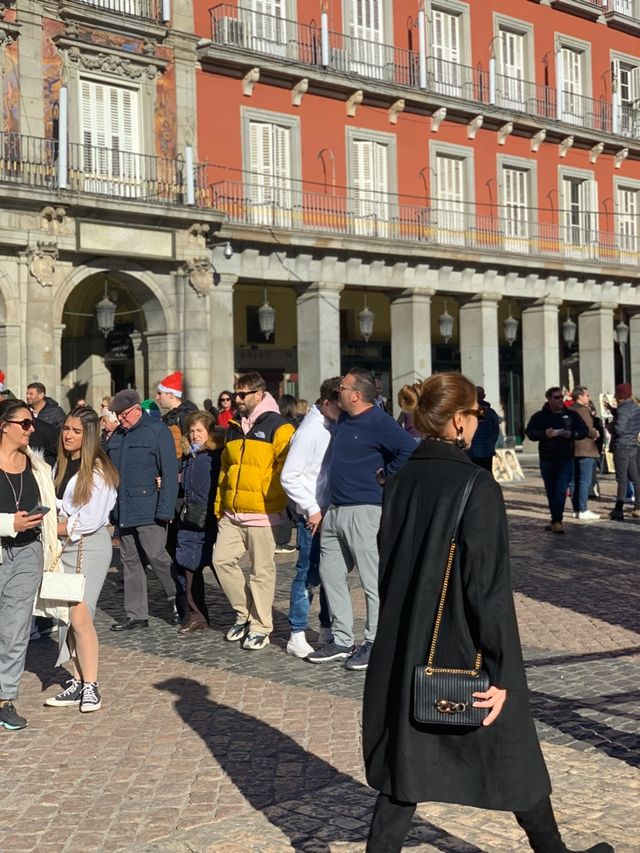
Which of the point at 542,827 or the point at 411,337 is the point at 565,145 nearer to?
the point at 411,337

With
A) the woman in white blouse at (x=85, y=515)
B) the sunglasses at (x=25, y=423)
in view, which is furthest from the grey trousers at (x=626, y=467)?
the sunglasses at (x=25, y=423)

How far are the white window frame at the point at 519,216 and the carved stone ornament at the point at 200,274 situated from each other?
9697 mm

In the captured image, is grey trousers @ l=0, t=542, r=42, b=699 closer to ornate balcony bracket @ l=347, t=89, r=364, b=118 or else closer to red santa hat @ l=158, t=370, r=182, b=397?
red santa hat @ l=158, t=370, r=182, b=397

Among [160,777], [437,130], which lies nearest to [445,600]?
[160,777]

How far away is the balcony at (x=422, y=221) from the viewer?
88.6 feet

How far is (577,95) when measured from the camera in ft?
114

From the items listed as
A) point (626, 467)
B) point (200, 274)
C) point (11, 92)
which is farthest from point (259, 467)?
point (200, 274)

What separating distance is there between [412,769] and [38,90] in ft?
70.4

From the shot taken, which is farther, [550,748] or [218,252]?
[218,252]

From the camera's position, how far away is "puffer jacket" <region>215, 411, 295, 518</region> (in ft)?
29.3

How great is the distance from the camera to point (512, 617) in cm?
387

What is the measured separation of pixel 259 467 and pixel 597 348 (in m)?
27.5

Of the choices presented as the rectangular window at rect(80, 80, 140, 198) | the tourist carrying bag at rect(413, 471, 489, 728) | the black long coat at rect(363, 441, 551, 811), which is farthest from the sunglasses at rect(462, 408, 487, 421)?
the rectangular window at rect(80, 80, 140, 198)

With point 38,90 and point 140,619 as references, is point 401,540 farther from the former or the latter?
point 38,90
